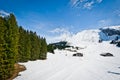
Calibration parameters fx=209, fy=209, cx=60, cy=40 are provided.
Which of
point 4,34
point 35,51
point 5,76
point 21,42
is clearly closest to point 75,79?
point 5,76

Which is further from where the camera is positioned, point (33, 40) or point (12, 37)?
point (33, 40)

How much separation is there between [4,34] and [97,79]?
17.3 metres

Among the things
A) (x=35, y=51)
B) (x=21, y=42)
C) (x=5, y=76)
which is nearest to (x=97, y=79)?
(x=5, y=76)

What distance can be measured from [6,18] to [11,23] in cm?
139

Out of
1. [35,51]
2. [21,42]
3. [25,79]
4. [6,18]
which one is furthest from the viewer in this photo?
[35,51]

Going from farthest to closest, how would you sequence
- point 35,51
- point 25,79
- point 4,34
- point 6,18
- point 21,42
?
point 35,51 → point 21,42 → point 6,18 → point 4,34 → point 25,79

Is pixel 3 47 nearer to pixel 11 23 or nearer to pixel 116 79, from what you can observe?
pixel 11 23

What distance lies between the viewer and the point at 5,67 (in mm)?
34188

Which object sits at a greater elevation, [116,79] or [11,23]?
[11,23]

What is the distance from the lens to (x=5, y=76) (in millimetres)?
33188

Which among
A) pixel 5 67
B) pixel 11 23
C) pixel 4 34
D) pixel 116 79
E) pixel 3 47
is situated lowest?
pixel 116 79

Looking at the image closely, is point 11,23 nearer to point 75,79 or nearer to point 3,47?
point 3,47

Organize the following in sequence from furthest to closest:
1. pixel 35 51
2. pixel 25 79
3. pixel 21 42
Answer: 1. pixel 35 51
2. pixel 21 42
3. pixel 25 79

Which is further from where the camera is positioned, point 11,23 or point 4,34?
point 11,23
